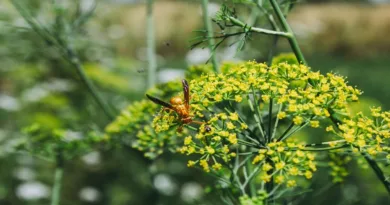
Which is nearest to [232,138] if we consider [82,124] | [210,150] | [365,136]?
[210,150]

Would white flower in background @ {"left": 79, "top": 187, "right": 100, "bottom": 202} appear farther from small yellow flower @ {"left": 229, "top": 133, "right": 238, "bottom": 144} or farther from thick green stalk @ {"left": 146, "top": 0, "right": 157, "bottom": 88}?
small yellow flower @ {"left": 229, "top": 133, "right": 238, "bottom": 144}

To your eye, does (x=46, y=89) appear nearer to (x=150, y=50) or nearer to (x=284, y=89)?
(x=150, y=50)

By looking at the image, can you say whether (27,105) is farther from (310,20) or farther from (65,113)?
(310,20)

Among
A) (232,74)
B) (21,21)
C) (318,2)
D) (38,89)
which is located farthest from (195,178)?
(318,2)

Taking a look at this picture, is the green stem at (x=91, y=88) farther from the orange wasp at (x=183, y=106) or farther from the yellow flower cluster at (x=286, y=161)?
the yellow flower cluster at (x=286, y=161)

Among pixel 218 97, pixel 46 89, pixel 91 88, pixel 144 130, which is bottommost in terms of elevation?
pixel 218 97

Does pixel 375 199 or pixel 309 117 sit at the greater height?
pixel 375 199

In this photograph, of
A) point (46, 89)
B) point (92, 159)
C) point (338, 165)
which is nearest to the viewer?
point (338, 165)
